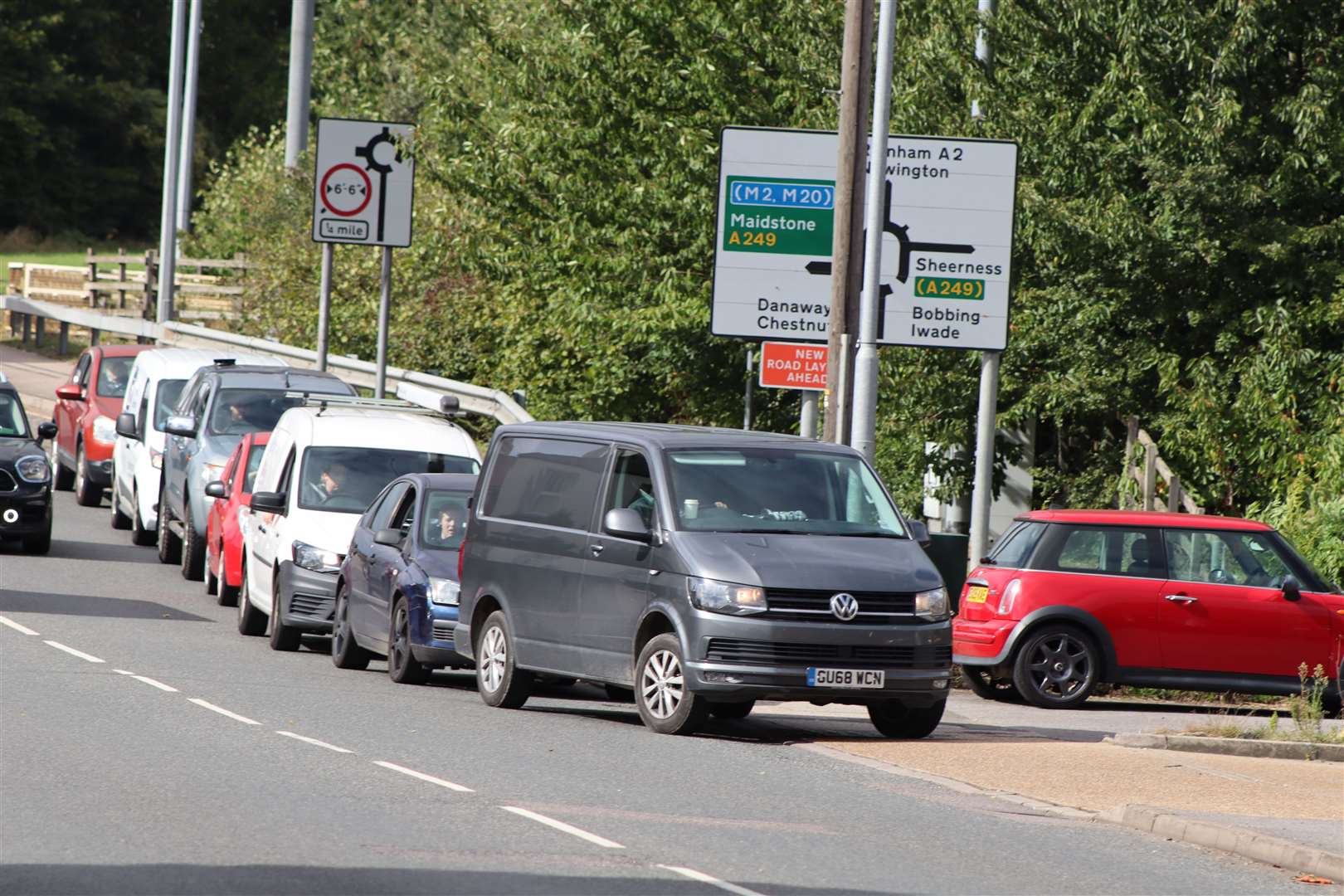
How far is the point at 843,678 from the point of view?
12.8 meters

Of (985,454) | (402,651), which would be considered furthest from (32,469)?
(985,454)

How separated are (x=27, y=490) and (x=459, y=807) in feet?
45.3

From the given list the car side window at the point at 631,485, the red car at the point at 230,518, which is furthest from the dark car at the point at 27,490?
the car side window at the point at 631,485

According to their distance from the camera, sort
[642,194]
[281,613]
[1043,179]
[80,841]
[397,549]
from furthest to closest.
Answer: [642,194]
[1043,179]
[281,613]
[397,549]
[80,841]

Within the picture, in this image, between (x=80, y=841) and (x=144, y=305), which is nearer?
(x=80, y=841)

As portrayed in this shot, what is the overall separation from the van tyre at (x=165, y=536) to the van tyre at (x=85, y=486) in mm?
5256

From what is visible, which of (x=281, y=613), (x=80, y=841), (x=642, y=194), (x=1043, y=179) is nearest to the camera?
(x=80, y=841)

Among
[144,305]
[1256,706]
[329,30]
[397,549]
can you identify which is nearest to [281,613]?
[397,549]

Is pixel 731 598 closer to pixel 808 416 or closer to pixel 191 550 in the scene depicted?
pixel 808 416

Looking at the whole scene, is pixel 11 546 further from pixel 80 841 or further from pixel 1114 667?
pixel 80 841

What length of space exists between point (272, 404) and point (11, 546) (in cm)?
313

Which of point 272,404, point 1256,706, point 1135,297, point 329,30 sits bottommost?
point 1256,706

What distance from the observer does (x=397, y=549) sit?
16312 mm

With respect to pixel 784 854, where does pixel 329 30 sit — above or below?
above
